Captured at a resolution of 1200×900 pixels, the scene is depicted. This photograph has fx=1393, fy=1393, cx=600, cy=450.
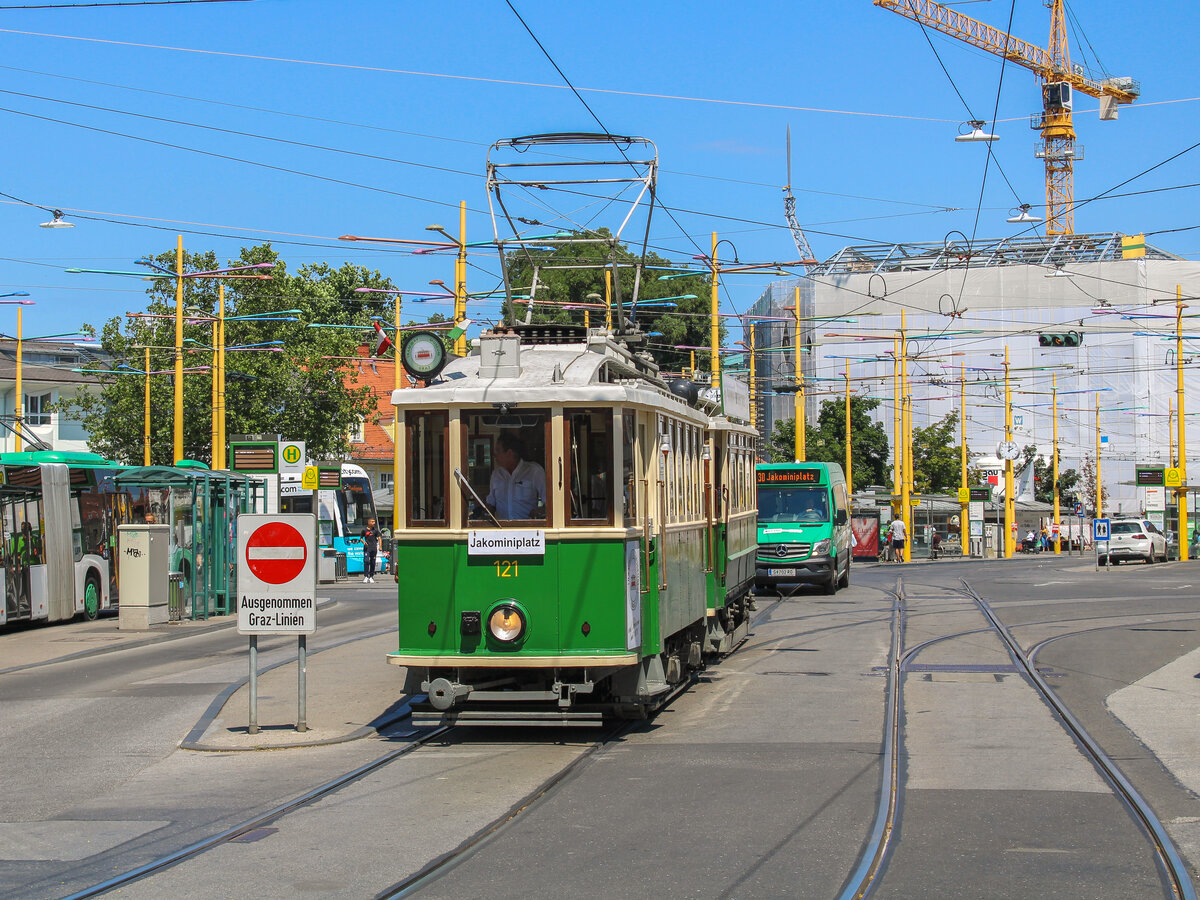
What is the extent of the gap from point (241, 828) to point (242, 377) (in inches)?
1775

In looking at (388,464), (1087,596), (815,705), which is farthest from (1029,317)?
(815,705)

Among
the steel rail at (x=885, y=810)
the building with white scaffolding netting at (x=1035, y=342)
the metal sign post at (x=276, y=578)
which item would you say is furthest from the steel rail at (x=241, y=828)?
the building with white scaffolding netting at (x=1035, y=342)

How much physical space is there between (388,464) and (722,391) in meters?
61.5

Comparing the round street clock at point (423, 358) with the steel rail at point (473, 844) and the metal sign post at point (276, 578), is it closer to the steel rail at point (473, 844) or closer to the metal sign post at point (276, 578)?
the metal sign post at point (276, 578)

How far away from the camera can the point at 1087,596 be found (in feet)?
92.6

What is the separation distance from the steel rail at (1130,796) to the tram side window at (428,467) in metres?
5.14

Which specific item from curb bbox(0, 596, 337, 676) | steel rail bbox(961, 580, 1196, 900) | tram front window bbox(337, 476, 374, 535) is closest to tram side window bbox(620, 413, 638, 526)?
steel rail bbox(961, 580, 1196, 900)

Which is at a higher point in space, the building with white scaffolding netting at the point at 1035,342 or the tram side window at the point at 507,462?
the building with white scaffolding netting at the point at 1035,342

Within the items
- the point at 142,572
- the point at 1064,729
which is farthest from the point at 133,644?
the point at 1064,729

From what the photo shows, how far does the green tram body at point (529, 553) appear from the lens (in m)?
10.6

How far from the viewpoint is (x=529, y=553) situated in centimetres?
1064

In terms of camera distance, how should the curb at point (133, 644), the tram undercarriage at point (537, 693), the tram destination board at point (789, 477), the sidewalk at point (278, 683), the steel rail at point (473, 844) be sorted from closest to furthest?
the steel rail at point (473, 844), the tram undercarriage at point (537, 693), the sidewalk at point (278, 683), the curb at point (133, 644), the tram destination board at point (789, 477)

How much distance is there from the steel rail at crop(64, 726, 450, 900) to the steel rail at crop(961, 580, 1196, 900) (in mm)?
4836

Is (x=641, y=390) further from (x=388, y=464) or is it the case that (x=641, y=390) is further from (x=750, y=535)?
(x=388, y=464)
